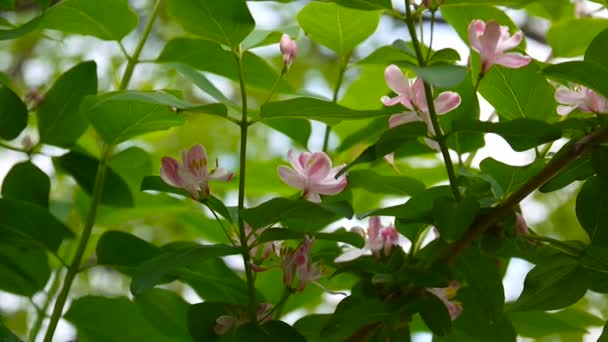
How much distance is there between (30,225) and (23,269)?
0.27ft

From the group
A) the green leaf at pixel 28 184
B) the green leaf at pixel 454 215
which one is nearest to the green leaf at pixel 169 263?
the green leaf at pixel 454 215

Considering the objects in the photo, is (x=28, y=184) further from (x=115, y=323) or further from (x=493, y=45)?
(x=493, y=45)

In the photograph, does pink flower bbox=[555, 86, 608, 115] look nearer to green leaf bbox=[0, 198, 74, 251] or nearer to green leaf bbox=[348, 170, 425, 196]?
green leaf bbox=[348, 170, 425, 196]

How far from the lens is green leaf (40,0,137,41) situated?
24.5 inches

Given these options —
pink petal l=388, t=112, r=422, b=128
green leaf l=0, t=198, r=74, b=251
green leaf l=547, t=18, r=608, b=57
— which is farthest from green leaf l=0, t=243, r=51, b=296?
green leaf l=547, t=18, r=608, b=57

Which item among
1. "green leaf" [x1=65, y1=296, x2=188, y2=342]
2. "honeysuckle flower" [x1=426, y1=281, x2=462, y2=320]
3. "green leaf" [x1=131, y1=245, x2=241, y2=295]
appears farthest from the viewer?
"green leaf" [x1=65, y1=296, x2=188, y2=342]

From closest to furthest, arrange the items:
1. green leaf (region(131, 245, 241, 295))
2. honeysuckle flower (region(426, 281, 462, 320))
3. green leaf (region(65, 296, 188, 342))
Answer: green leaf (region(131, 245, 241, 295)), honeysuckle flower (region(426, 281, 462, 320)), green leaf (region(65, 296, 188, 342))

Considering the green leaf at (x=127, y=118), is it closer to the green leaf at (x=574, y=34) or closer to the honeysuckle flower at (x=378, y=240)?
the honeysuckle flower at (x=378, y=240)

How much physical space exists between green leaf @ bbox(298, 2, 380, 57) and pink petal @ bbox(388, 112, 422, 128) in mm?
131

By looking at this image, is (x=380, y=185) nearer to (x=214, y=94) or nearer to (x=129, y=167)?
(x=214, y=94)

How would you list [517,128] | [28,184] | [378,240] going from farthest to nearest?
[28,184], [378,240], [517,128]

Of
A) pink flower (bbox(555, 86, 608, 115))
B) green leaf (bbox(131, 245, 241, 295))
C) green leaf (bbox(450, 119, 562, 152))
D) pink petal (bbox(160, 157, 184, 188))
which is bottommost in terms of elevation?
green leaf (bbox(131, 245, 241, 295))

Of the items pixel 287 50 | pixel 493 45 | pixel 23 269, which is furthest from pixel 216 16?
pixel 23 269

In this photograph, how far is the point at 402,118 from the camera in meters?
0.55
